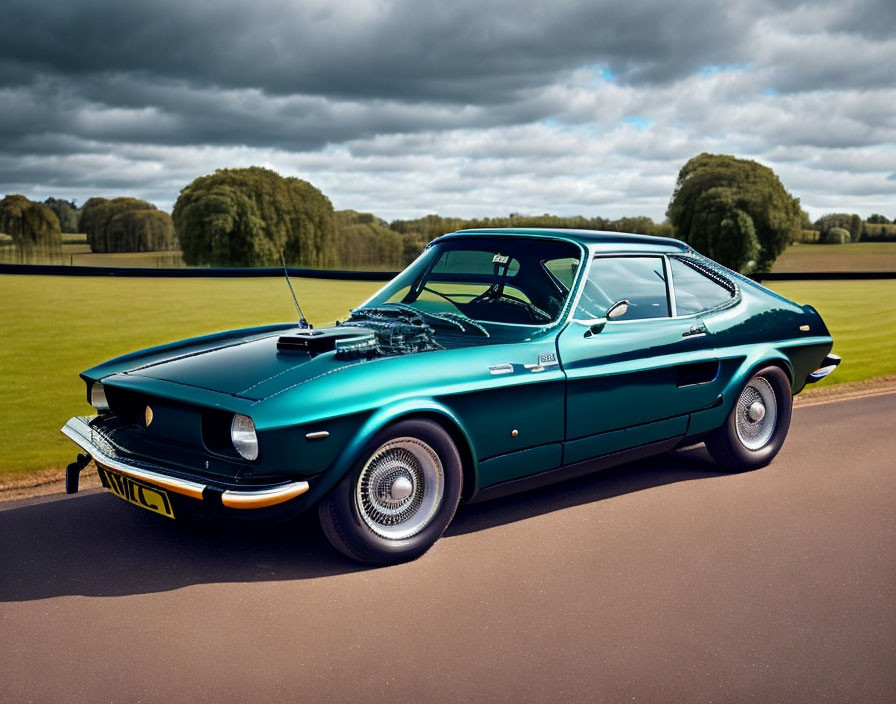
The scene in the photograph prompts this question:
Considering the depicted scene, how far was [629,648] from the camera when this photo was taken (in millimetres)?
3502

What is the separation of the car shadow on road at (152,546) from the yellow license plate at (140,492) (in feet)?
1.02

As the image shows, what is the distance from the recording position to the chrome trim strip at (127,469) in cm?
400

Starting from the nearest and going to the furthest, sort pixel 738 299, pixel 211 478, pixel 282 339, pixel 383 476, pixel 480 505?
pixel 211 478
pixel 383 476
pixel 282 339
pixel 480 505
pixel 738 299

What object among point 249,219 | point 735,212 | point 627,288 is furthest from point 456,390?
point 249,219

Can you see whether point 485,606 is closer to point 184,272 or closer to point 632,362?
point 632,362

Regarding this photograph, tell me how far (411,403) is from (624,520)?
161cm

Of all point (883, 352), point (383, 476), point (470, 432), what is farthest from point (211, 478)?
point (883, 352)

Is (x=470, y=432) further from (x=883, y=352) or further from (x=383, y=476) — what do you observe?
(x=883, y=352)

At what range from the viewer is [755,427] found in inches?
254

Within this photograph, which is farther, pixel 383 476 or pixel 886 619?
pixel 383 476

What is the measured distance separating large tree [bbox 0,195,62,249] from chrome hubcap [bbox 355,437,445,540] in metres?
119

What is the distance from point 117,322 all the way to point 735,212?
75.1 meters

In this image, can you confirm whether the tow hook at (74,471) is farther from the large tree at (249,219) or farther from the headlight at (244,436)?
the large tree at (249,219)

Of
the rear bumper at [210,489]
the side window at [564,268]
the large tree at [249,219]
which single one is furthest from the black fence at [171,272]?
the large tree at [249,219]
